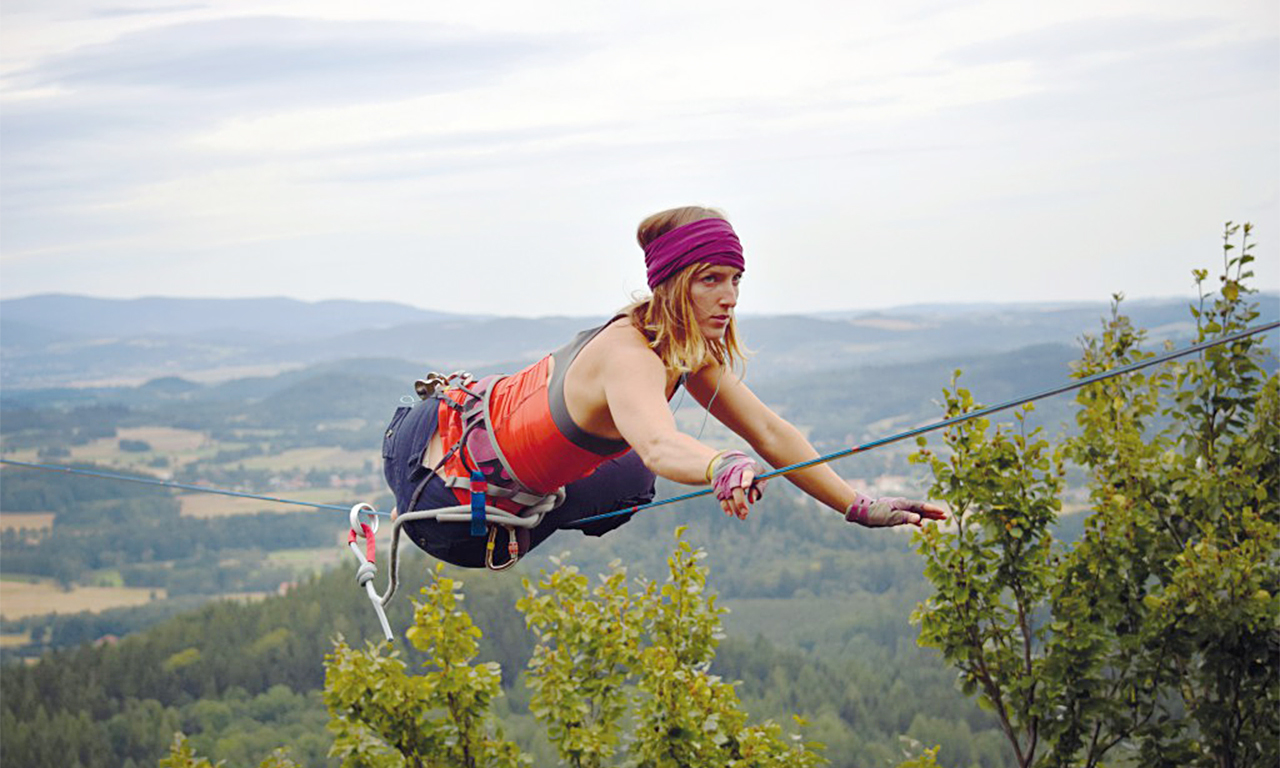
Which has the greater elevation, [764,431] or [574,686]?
[764,431]

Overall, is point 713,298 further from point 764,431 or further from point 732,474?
point 732,474

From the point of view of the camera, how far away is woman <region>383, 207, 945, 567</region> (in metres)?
4.07

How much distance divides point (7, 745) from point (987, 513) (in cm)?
9528

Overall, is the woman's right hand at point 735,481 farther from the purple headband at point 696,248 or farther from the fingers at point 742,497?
the purple headband at point 696,248

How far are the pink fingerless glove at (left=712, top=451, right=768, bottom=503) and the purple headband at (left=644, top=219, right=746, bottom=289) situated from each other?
81cm

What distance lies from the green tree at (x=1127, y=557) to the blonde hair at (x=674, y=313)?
27.5 feet

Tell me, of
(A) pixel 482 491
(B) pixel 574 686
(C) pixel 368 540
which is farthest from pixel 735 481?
(B) pixel 574 686

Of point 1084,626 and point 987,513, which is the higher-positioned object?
point 987,513

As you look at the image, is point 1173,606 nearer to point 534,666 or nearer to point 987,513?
point 987,513

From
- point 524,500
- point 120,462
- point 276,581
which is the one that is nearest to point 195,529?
point 120,462

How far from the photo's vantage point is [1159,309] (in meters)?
136

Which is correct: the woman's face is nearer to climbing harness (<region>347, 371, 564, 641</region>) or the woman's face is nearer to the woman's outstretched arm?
the woman's outstretched arm

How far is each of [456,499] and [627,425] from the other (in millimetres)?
1084

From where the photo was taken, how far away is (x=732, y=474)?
3721 mm
